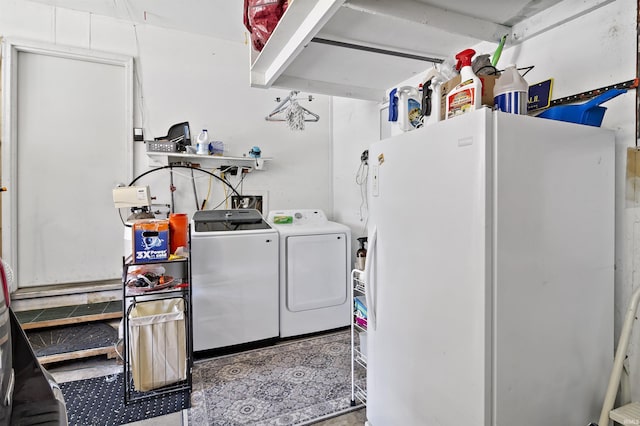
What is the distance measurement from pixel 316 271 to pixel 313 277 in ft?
0.19

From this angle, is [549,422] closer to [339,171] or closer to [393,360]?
[393,360]

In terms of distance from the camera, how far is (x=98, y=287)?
8.82ft

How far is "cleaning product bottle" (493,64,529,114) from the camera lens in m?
1.08

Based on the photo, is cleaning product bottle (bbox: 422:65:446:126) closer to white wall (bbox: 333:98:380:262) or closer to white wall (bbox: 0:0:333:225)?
white wall (bbox: 333:98:380:262)

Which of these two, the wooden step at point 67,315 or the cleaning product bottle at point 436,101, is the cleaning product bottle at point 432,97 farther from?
the wooden step at point 67,315

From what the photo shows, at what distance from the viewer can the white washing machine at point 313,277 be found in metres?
2.61

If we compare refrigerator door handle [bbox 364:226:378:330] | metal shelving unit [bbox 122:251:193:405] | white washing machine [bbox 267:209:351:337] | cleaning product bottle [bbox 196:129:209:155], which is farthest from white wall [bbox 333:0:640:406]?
cleaning product bottle [bbox 196:129:209:155]

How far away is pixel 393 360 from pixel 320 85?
1.79 m

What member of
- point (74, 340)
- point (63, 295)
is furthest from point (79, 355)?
point (63, 295)

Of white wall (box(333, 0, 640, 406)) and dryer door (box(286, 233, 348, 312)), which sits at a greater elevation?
white wall (box(333, 0, 640, 406))

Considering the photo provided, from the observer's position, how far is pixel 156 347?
1.91 meters

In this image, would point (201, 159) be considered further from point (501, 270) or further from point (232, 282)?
point (501, 270)

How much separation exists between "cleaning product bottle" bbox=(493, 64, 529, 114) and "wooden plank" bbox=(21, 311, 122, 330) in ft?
9.64

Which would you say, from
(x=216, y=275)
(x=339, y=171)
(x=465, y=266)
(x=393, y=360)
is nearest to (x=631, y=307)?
(x=465, y=266)
